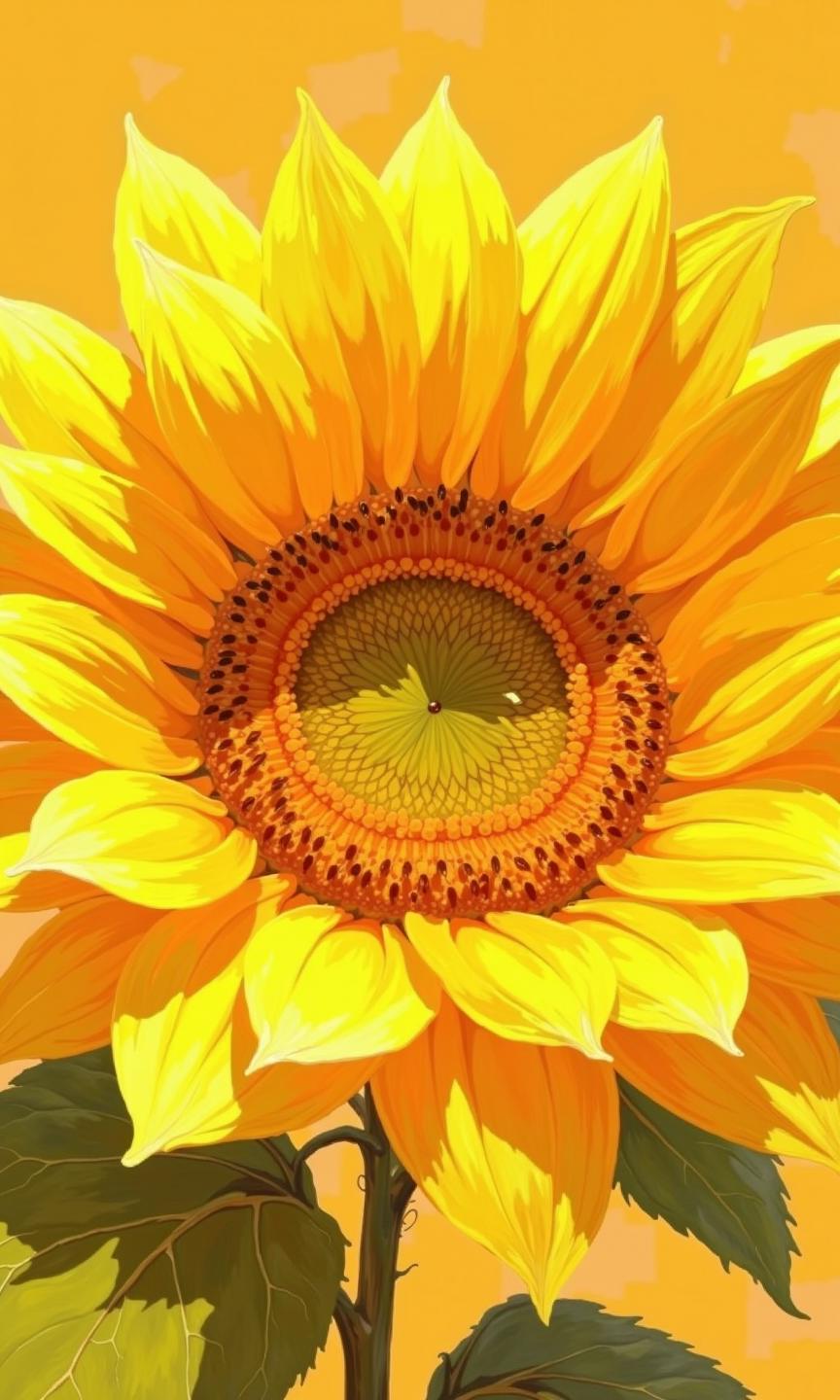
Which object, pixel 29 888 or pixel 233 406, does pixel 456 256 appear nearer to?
pixel 233 406

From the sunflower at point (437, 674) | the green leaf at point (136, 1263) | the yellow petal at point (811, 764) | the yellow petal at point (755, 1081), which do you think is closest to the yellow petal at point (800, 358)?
the sunflower at point (437, 674)

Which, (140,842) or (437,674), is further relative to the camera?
(437,674)

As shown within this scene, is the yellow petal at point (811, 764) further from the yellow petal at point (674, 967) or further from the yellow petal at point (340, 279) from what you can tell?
the yellow petal at point (340, 279)

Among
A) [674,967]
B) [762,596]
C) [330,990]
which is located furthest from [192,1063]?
[762,596]

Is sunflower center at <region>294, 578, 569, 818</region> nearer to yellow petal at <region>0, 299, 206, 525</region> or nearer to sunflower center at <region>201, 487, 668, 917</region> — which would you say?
sunflower center at <region>201, 487, 668, 917</region>

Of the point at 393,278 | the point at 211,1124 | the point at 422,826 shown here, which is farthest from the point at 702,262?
the point at 211,1124

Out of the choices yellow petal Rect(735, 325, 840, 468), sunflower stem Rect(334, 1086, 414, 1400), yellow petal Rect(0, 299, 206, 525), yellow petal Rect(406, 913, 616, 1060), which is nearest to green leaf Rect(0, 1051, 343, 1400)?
sunflower stem Rect(334, 1086, 414, 1400)
